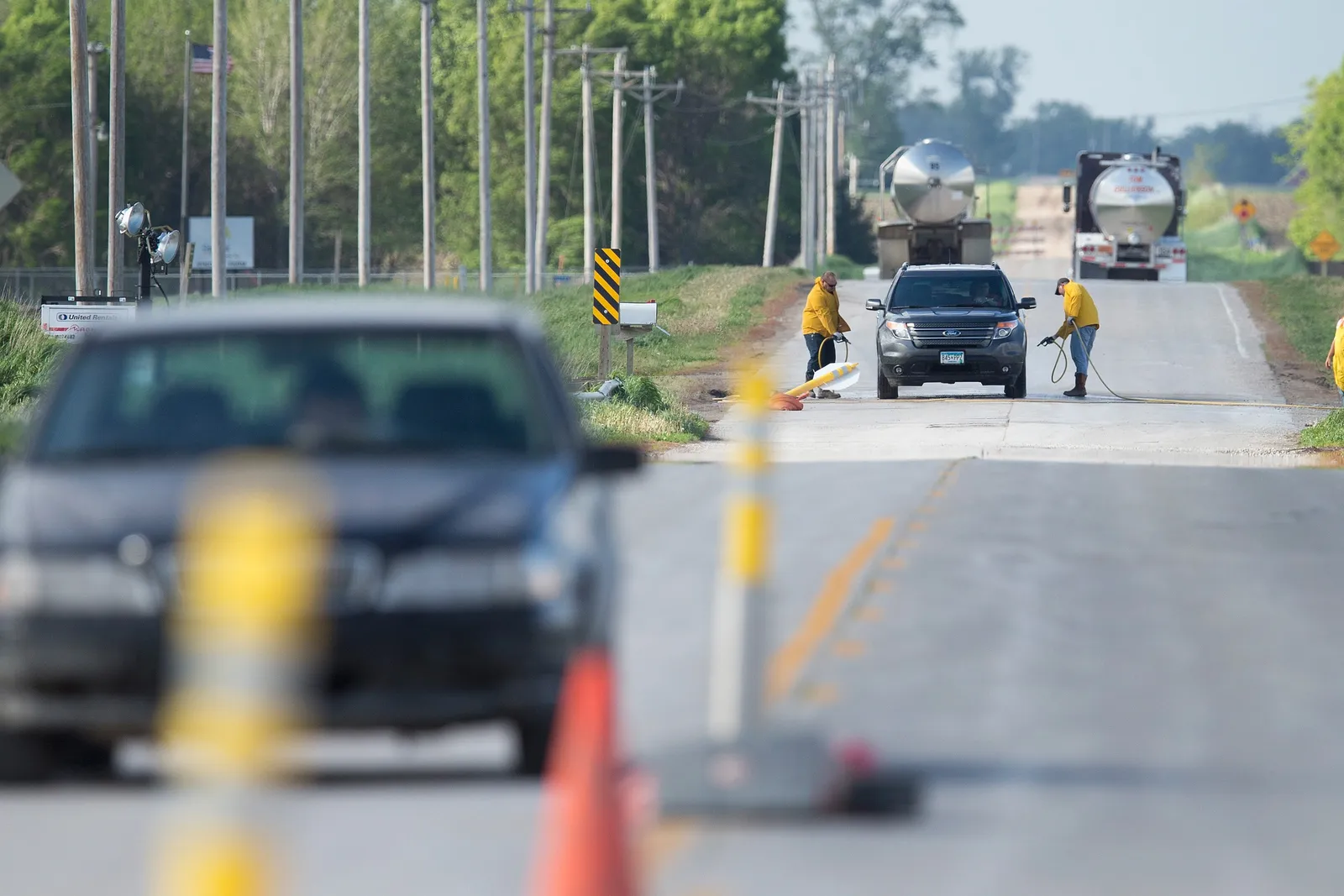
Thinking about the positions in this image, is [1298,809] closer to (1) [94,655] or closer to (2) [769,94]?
(1) [94,655]

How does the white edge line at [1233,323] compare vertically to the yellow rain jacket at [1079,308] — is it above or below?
below

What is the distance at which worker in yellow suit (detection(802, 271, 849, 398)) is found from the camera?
3441cm

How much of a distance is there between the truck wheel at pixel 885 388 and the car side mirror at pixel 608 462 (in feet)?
84.3

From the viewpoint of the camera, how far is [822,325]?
34875 millimetres

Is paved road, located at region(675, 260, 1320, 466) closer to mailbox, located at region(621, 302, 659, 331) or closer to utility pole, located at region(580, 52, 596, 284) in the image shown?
mailbox, located at region(621, 302, 659, 331)

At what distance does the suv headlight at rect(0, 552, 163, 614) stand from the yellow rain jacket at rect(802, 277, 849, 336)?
87.3 feet

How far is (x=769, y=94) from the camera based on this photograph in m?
120

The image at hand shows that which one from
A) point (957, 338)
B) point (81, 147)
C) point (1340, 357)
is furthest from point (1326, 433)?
point (81, 147)

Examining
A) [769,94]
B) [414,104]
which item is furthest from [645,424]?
[769,94]

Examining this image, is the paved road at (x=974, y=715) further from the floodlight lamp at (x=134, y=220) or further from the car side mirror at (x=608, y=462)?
the floodlight lamp at (x=134, y=220)

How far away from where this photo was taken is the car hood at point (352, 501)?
7883 millimetres

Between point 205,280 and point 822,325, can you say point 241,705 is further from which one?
point 205,280

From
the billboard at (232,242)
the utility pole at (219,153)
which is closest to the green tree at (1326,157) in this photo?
the billboard at (232,242)

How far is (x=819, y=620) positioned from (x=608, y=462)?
4014 mm
